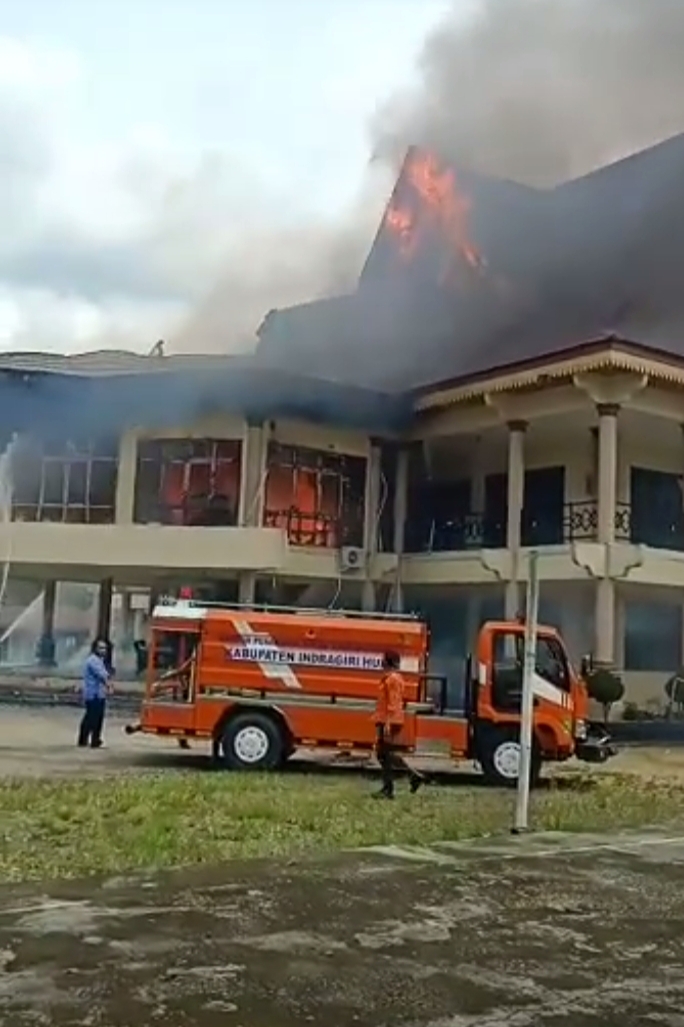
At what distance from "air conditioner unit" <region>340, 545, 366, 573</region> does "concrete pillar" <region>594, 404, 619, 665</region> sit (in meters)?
5.69

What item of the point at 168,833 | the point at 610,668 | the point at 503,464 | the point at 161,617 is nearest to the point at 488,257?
the point at 503,464

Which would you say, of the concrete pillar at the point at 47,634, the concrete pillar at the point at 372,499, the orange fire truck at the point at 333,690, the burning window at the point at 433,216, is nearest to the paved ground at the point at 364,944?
the orange fire truck at the point at 333,690

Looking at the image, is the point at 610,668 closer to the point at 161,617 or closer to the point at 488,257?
the point at 161,617

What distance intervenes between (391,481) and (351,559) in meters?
2.25

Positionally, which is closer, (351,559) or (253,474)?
(253,474)

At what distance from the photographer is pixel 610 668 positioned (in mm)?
22219

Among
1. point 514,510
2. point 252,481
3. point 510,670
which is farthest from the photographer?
point 252,481

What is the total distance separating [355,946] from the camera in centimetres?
618

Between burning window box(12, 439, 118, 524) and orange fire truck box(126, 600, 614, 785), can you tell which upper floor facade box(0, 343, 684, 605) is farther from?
orange fire truck box(126, 600, 614, 785)

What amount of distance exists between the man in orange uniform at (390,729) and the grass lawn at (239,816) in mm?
244

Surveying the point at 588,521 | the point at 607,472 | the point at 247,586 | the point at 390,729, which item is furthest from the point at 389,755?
the point at 247,586

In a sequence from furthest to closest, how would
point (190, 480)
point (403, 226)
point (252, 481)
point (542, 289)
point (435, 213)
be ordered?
point (403, 226)
point (435, 213)
point (542, 289)
point (190, 480)
point (252, 481)

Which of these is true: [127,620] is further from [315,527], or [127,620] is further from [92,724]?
[92,724]

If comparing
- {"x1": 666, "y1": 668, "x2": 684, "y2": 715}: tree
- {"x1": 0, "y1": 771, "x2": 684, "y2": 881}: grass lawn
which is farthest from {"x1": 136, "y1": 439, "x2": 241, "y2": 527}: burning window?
{"x1": 0, "y1": 771, "x2": 684, "y2": 881}: grass lawn
